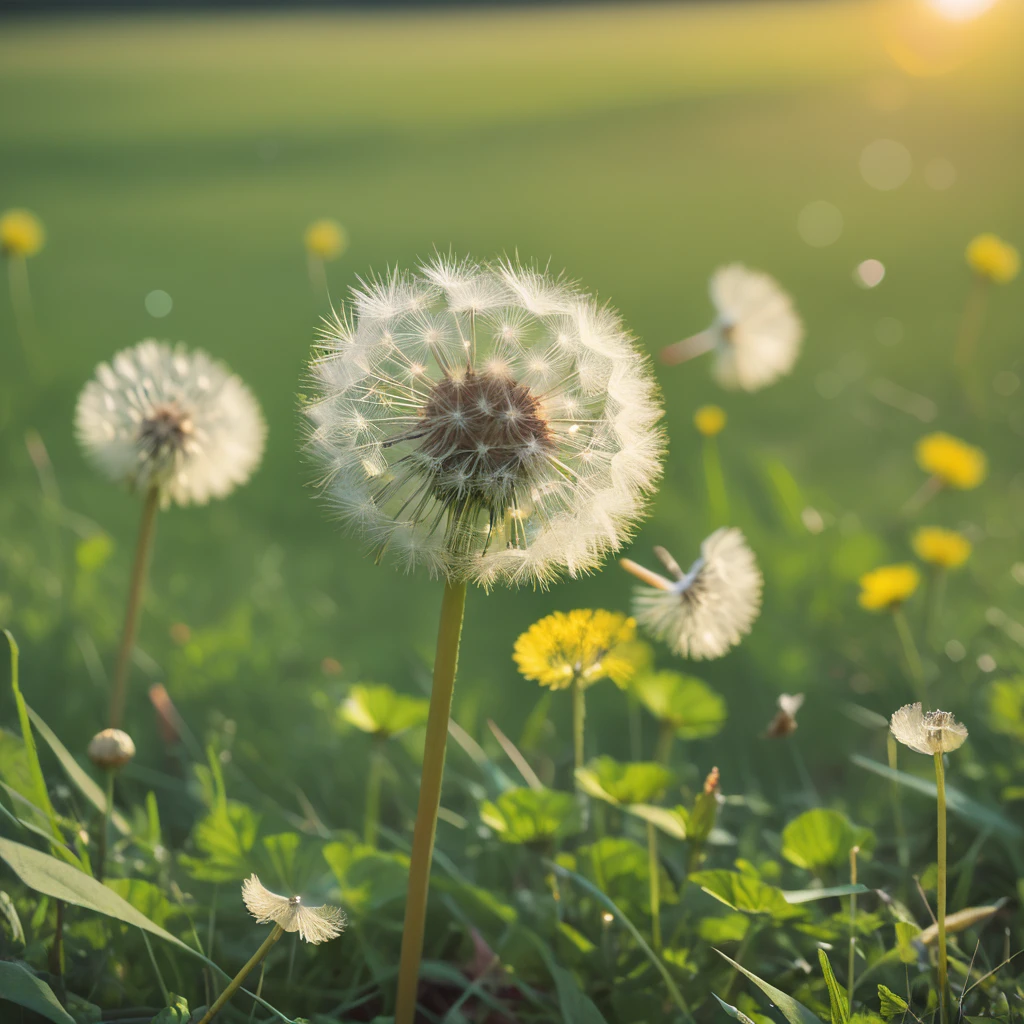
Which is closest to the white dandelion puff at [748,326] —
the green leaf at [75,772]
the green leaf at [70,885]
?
the green leaf at [75,772]

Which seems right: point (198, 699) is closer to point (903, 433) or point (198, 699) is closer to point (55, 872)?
point (55, 872)

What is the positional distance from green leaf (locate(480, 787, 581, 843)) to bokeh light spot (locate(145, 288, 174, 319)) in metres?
2.73

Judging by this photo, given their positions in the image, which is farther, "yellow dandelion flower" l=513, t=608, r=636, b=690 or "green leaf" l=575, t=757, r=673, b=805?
"green leaf" l=575, t=757, r=673, b=805

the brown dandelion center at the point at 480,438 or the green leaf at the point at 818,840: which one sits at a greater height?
the brown dandelion center at the point at 480,438

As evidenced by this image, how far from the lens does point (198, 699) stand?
1.89 m

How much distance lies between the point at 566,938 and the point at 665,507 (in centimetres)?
153

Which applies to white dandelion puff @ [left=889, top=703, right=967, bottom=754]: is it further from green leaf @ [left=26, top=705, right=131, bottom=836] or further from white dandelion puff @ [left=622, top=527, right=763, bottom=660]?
green leaf @ [left=26, top=705, right=131, bottom=836]

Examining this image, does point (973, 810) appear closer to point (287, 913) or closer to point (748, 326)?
point (287, 913)

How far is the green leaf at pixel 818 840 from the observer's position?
1292 millimetres

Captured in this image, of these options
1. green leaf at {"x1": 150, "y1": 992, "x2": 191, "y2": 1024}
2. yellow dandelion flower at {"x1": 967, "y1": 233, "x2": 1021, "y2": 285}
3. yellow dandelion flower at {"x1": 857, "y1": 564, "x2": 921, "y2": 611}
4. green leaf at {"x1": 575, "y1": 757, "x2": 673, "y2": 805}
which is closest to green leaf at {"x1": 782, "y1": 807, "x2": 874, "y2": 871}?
green leaf at {"x1": 575, "y1": 757, "x2": 673, "y2": 805}

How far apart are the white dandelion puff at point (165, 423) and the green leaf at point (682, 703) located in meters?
0.78

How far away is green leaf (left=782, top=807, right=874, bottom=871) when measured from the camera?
4.24 feet

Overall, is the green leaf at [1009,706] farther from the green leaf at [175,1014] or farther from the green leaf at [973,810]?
the green leaf at [175,1014]

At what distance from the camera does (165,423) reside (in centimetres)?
151
